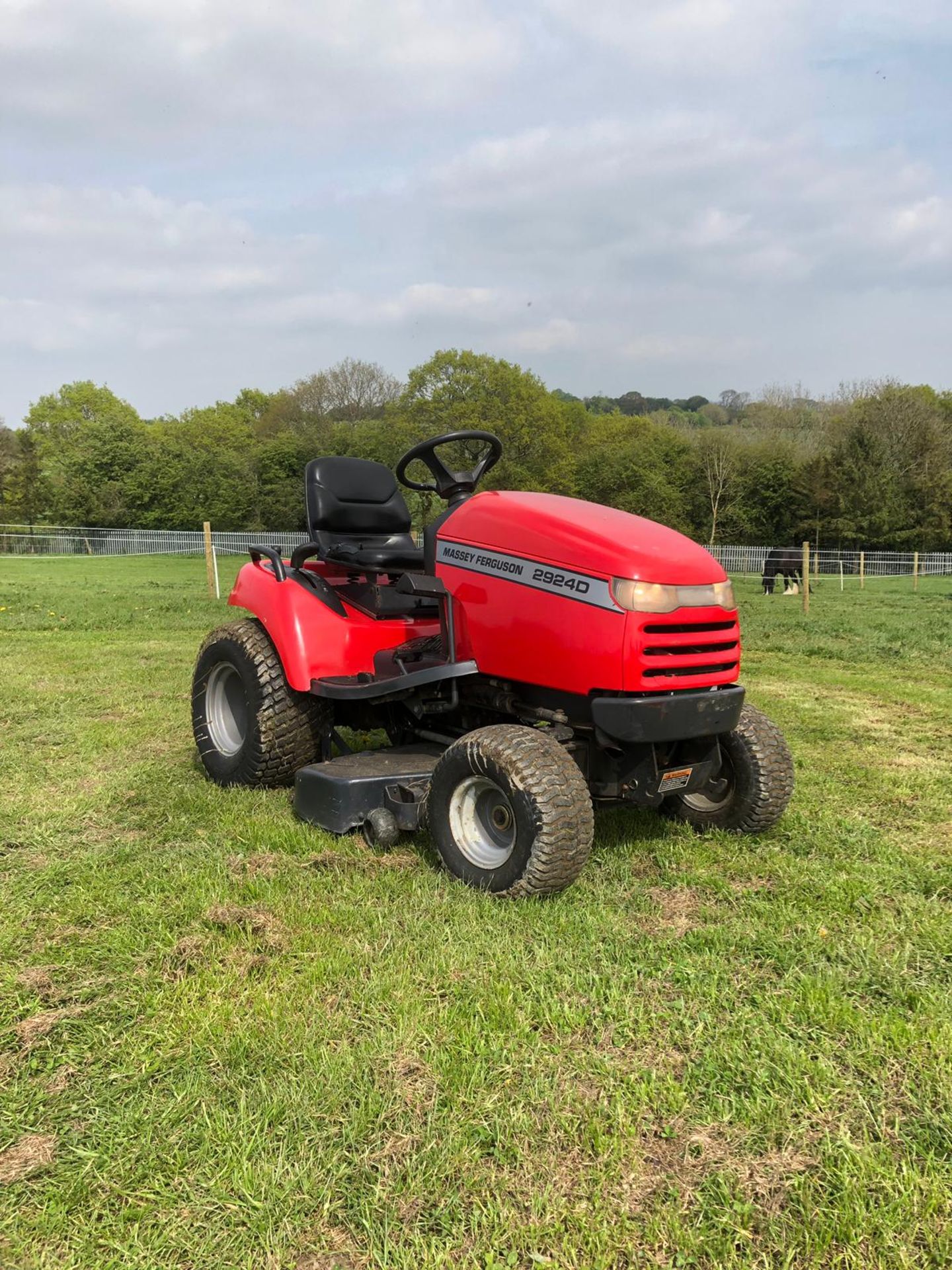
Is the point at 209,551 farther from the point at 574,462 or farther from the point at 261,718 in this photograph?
the point at 574,462

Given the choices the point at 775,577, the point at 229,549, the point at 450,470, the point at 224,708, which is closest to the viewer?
Answer: the point at 450,470

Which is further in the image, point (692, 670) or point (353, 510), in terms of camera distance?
point (353, 510)

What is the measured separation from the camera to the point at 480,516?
3.44 m

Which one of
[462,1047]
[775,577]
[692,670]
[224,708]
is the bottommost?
[775,577]

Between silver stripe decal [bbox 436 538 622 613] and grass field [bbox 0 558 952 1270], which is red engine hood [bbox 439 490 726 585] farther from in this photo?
grass field [bbox 0 558 952 1270]

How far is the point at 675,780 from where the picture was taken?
3264 mm

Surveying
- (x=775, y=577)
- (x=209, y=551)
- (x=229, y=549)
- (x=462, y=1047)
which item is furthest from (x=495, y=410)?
(x=462, y=1047)

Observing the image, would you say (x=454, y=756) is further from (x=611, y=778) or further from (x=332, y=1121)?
(x=332, y=1121)

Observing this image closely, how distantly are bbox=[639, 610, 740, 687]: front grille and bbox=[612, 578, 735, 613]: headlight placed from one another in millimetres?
37

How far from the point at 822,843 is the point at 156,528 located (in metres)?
45.6

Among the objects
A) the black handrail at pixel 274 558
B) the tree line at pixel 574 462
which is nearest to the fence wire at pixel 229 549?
the tree line at pixel 574 462

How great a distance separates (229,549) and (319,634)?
108 ft

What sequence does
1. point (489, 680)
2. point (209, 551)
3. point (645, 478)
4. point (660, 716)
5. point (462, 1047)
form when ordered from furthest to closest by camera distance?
point (645, 478), point (209, 551), point (489, 680), point (660, 716), point (462, 1047)

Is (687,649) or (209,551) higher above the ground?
(209,551)
